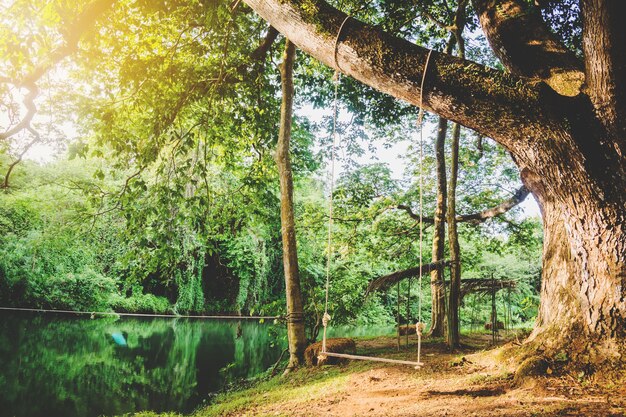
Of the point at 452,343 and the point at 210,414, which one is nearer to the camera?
the point at 210,414

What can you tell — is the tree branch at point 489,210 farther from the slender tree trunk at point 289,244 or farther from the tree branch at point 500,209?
the slender tree trunk at point 289,244

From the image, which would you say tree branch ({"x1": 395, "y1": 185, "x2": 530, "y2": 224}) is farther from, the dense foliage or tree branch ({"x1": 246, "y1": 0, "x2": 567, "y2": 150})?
tree branch ({"x1": 246, "y1": 0, "x2": 567, "y2": 150})

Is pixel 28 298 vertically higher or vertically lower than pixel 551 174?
lower

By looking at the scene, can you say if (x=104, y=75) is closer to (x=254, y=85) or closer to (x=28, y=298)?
(x=254, y=85)

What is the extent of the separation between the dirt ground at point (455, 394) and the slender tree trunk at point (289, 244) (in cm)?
140

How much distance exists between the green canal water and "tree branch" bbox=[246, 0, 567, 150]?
19.0ft

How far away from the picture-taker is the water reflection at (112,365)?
6.82m

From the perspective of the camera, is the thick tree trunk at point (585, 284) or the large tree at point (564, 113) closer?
the large tree at point (564, 113)

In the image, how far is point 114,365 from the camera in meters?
9.53

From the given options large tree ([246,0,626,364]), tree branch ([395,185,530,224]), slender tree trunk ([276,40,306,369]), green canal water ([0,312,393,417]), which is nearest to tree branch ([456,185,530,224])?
tree branch ([395,185,530,224])

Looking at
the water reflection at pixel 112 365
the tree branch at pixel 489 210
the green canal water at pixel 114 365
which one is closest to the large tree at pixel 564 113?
the tree branch at pixel 489 210

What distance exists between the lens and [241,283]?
792 inches

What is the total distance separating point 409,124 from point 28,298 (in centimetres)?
1828

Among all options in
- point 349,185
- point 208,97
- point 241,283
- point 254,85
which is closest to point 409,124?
point 349,185
